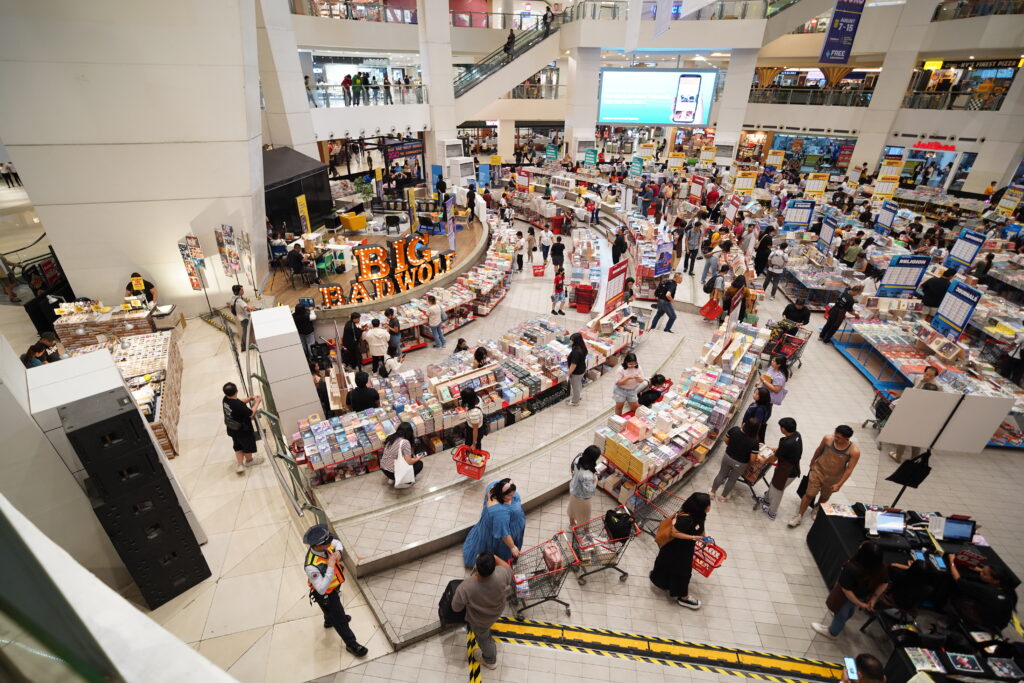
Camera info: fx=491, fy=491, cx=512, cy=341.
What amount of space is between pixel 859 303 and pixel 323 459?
12412mm

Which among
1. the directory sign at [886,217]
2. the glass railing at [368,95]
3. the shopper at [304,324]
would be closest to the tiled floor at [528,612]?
the shopper at [304,324]

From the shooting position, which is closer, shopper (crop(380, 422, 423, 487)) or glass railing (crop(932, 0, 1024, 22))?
shopper (crop(380, 422, 423, 487))

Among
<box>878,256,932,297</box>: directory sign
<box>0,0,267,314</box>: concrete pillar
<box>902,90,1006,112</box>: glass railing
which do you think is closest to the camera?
<box>0,0,267,314</box>: concrete pillar

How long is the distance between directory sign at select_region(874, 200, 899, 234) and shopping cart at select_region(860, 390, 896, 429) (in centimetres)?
1090

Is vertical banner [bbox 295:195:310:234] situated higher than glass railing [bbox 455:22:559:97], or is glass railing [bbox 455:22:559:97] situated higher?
glass railing [bbox 455:22:559:97]

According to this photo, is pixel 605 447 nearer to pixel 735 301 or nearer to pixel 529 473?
pixel 529 473

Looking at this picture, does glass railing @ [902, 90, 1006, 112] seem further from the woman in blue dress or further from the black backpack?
the black backpack

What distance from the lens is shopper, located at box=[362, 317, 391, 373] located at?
9.62 m

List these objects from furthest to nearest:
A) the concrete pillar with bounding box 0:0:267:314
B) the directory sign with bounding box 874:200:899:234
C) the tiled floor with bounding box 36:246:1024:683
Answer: the directory sign with bounding box 874:200:899:234 → the concrete pillar with bounding box 0:0:267:314 → the tiled floor with bounding box 36:246:1024:683

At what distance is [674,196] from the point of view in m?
21.5

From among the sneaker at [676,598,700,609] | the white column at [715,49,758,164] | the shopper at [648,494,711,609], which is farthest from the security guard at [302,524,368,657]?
the white column at [715,49,758,164]

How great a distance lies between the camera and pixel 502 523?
521cm

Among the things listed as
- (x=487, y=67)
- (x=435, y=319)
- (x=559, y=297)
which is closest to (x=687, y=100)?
(x=487, y=67)

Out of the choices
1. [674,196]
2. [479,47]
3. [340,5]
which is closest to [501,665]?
[674,196]
